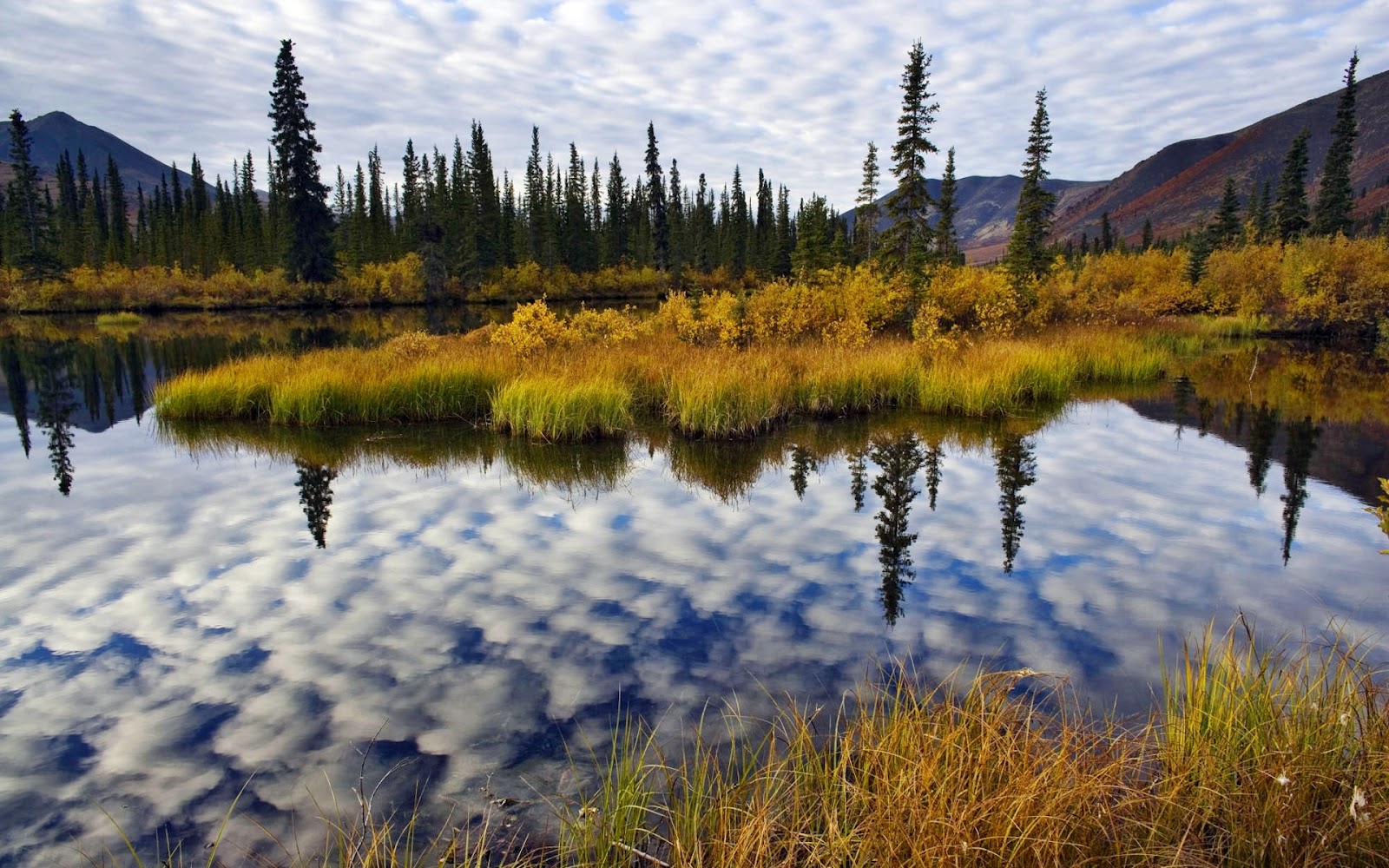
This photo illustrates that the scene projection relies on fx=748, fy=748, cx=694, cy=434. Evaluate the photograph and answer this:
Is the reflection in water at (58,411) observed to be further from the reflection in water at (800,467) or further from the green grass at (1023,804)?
the green grass at (1023,804)

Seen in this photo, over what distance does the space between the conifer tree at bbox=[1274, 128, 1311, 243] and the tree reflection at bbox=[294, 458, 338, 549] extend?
58.5 m

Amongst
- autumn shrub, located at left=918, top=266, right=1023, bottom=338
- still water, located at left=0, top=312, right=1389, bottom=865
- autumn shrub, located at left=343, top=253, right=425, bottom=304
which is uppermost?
autumn shrub, located at left=343, top=253, right=425, bottom=304

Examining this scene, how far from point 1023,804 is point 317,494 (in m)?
10.2

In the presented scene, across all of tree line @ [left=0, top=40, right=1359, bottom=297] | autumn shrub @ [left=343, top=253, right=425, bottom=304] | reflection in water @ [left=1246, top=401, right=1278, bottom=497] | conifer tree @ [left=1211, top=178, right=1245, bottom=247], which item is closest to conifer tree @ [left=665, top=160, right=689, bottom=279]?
tree line @ [left=0, top=40, right=1359, bottom=297]

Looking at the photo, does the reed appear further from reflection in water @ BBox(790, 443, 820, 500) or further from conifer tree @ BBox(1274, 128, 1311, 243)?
conifer tree @ BBox(1274, 128, 1311, 243)

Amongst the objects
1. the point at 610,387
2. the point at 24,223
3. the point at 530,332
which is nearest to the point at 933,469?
the point at 610,387

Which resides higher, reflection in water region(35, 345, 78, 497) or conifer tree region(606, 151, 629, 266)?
conifer tree region(606, 151, 629, 266)

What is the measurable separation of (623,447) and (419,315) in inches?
1500

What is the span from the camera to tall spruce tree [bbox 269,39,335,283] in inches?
1989

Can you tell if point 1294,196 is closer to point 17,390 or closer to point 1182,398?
point 1182,398

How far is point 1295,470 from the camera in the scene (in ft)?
40.3

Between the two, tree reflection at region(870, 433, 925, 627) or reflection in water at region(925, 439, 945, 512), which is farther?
reflection in water at region(925, 439, 945, 512)

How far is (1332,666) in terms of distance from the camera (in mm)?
5574

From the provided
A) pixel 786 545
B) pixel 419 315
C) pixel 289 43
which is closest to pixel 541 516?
pixel 786 545
